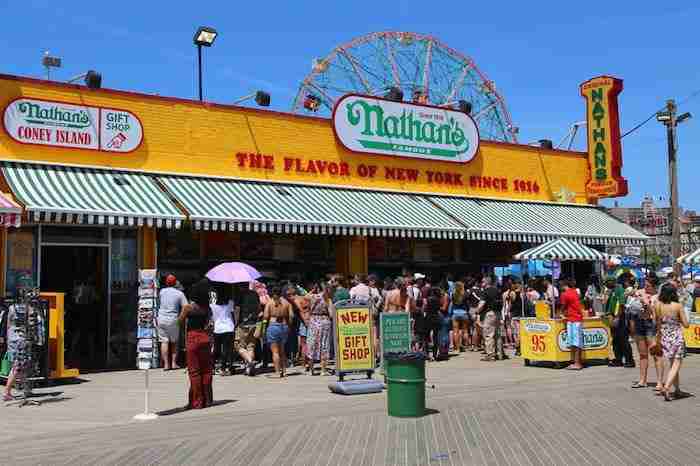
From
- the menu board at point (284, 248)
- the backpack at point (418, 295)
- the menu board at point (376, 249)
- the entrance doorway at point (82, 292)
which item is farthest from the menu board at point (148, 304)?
the menu board at point (376, 249)

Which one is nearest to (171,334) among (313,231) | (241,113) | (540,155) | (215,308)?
(215,308)

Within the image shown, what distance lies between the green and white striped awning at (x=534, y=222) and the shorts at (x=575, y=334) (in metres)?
5.28

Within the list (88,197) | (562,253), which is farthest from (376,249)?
(88,197)

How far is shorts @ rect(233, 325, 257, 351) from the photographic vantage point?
44.9 feet

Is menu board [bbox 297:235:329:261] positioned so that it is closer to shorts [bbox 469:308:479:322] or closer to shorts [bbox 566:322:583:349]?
shorts [bbox 469:308:479:322]

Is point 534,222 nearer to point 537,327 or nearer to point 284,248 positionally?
point 537,327

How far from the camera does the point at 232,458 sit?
6.95 metres

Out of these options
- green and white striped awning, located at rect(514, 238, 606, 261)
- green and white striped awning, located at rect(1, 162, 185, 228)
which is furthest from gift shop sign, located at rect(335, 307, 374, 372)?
green and white striped awning, located at rect(514, 238, 606, 261)

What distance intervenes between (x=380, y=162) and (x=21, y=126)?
896cm

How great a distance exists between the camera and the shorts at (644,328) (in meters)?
11.0

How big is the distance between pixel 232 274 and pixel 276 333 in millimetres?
2079

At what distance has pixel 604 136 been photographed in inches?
925

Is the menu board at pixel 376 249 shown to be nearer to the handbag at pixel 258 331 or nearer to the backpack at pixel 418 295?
the backpack at pixel 418 295

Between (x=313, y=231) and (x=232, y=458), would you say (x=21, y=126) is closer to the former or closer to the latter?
(x=313, y=231)
